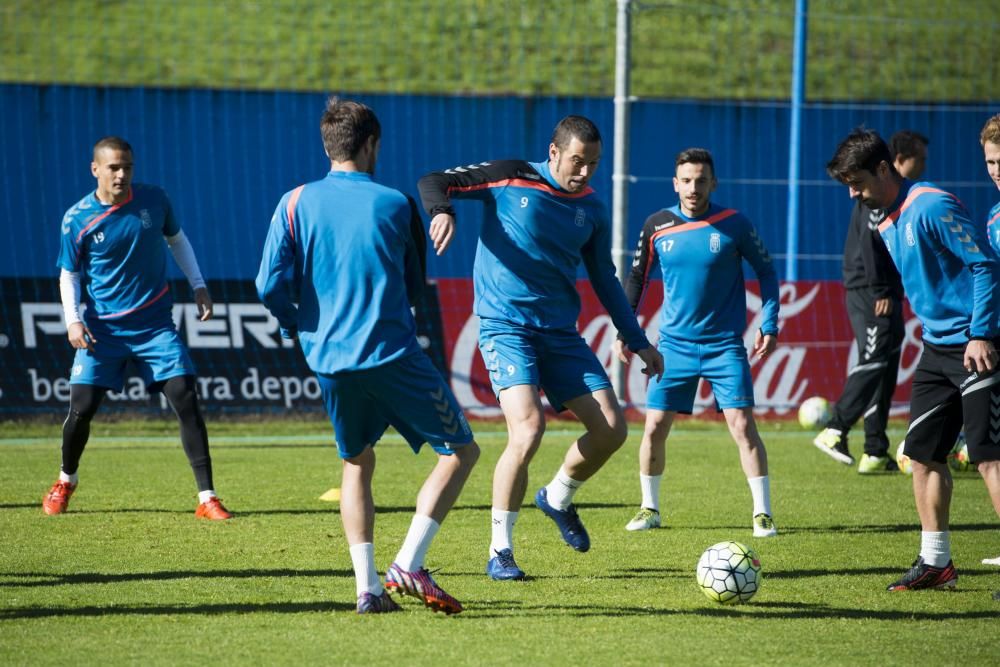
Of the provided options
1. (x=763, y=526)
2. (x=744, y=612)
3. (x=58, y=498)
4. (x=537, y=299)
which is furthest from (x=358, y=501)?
(x=58, y=498)

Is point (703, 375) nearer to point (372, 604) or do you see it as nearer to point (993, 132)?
point (993, 132)

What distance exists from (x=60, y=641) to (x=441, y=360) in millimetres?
8102

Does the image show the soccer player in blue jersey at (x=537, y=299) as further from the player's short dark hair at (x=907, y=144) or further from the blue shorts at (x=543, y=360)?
the player's short dark hair at (x=907, y=144)

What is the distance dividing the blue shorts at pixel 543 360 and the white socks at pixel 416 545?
1194 mm

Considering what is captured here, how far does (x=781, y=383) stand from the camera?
44.0 feet

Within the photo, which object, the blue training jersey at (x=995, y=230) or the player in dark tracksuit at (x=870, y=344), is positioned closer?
the blue training jersey at (x=995, y=230)

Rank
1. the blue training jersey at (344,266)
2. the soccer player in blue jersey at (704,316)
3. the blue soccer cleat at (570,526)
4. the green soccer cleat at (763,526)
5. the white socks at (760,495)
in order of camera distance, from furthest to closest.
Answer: the soccer player in blue jersey at (704,316), the white socks at (760,495), the green soccer cleat at (763,526), the blue soccer cleat at (570,526), the blue training jersey at (344,266)

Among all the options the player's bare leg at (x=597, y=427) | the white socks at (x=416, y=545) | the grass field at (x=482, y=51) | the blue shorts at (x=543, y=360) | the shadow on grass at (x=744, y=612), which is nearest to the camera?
the white socks at (x=416, y=545)

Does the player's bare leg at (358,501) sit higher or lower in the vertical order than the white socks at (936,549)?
higher

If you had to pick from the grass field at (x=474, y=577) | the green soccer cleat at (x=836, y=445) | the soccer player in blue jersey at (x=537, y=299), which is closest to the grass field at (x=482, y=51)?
→ the green soccer cleat at (x=836, y=445)

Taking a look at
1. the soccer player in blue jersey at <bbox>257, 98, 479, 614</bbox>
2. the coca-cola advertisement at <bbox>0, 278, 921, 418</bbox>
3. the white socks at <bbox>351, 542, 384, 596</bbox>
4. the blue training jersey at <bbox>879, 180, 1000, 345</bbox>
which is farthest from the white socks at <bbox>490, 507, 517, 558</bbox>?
the coca-cola advertisement at <bbox>0, 278, 921, 418</bbox>

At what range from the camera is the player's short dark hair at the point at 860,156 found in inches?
233

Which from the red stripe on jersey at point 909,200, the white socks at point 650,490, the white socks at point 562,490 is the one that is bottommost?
the white socks at point 650,490

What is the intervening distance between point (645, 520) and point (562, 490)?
1.15 m
